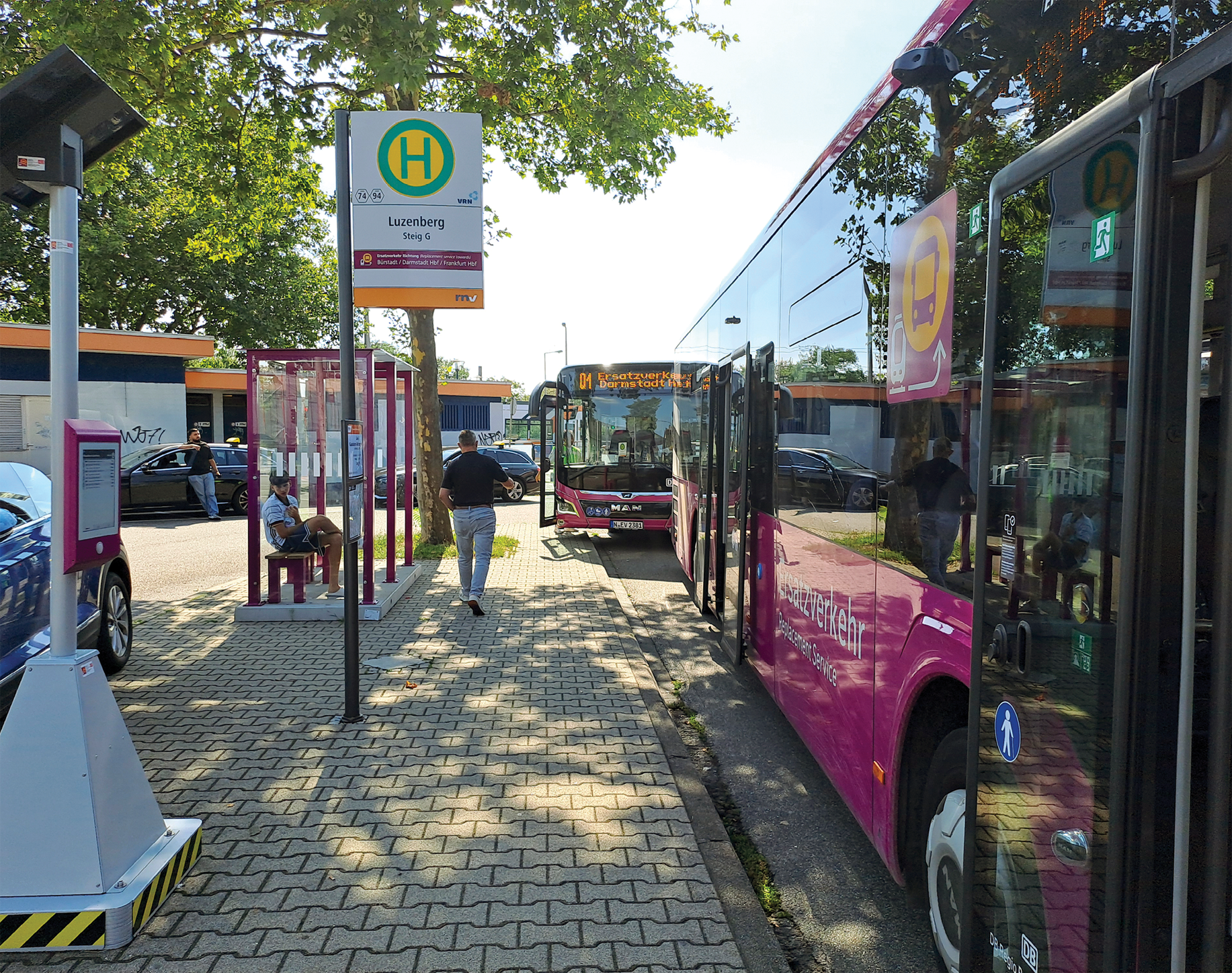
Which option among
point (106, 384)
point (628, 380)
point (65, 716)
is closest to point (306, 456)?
point (65, 716)

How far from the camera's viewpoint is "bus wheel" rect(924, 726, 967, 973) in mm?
2701

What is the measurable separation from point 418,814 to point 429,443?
10362mm

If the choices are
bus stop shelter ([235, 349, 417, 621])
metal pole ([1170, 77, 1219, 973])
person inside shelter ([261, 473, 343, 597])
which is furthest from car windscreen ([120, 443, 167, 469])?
metal pole ([1170, 77, 1219, 973])

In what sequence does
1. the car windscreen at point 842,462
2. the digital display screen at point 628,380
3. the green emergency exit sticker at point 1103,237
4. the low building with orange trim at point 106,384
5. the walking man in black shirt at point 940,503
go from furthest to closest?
the low building with orange trim at point 106,384 < the digital display screen at point 628,380 < the car windscreen at point 842,462 < the walking man in black shirt at point 940,503 < the green emergency exit sticker at point 1103,237

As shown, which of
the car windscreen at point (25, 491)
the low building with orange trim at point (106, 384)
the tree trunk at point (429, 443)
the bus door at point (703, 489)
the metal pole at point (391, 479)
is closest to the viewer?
the car windscreen at point (25, 491)

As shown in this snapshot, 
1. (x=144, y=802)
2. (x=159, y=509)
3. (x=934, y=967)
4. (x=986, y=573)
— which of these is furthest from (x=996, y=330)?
(x=159, y=509)

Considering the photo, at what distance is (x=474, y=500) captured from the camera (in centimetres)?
908

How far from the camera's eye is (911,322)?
10.0 feet

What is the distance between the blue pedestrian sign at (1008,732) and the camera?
6.97ft

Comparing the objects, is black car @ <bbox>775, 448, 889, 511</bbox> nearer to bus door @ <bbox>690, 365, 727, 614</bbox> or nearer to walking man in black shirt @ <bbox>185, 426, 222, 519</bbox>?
bus door @ <bbox>690, 365, 727, 614</bbox>

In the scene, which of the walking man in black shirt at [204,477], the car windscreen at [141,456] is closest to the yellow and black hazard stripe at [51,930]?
the walking man in black shirt at [204,477]

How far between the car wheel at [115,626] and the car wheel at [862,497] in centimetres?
547

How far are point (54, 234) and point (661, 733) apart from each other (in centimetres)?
413

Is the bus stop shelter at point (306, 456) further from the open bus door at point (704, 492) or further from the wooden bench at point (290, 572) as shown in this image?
the open bus door at point (704, 492)
